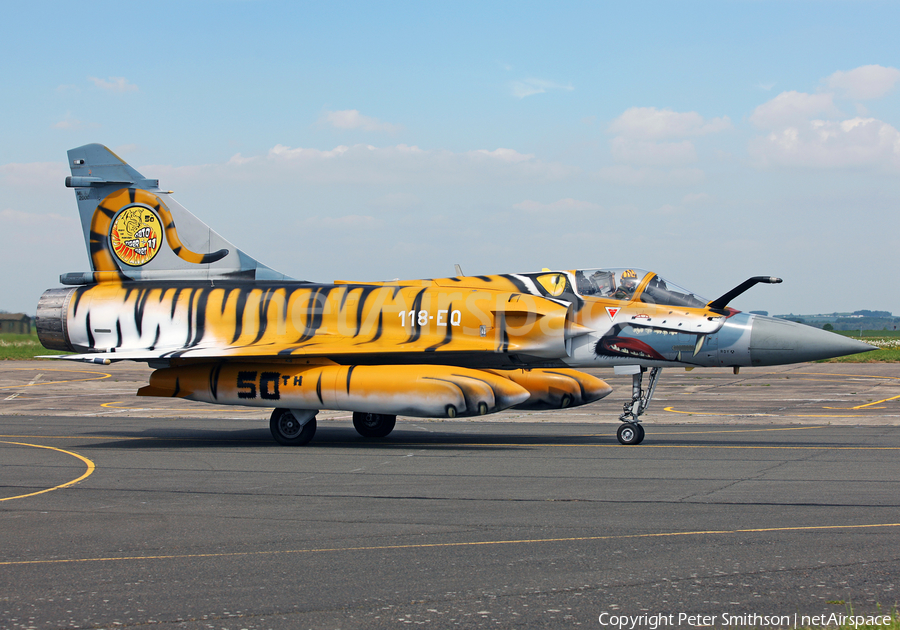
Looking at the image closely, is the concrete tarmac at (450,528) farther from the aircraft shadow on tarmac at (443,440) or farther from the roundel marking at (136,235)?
the roundel marking at (136,235)

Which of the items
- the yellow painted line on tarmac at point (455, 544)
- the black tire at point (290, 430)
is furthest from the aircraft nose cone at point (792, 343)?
the black tire at point (290, 430)

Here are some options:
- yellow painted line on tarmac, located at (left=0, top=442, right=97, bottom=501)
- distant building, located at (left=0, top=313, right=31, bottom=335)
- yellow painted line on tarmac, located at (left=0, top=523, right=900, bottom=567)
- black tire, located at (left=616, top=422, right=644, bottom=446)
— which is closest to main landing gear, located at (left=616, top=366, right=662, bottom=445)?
black tire, located at (left=616, top=422, right=644, bottom=446)

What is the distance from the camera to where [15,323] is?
34031 millimetres

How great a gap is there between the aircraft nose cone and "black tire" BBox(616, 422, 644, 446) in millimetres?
2356

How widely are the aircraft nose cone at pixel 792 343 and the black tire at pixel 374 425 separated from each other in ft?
24.5

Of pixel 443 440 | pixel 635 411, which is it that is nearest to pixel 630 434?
pixel 635 411

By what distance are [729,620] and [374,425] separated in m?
13.0

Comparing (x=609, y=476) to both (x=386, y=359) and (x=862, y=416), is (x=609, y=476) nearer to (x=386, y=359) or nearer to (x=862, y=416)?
(x=386, y=359)

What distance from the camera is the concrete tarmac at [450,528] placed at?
253 inches

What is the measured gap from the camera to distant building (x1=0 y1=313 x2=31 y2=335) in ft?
111

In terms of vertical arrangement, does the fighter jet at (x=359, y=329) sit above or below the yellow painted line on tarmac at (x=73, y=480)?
above

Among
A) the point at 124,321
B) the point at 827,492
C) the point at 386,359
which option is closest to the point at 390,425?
the point at 386,359

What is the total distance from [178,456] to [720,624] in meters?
11.7

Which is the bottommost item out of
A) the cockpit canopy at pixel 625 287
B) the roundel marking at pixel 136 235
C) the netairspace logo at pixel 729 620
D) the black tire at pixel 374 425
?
the black tire at pixel 374 425
